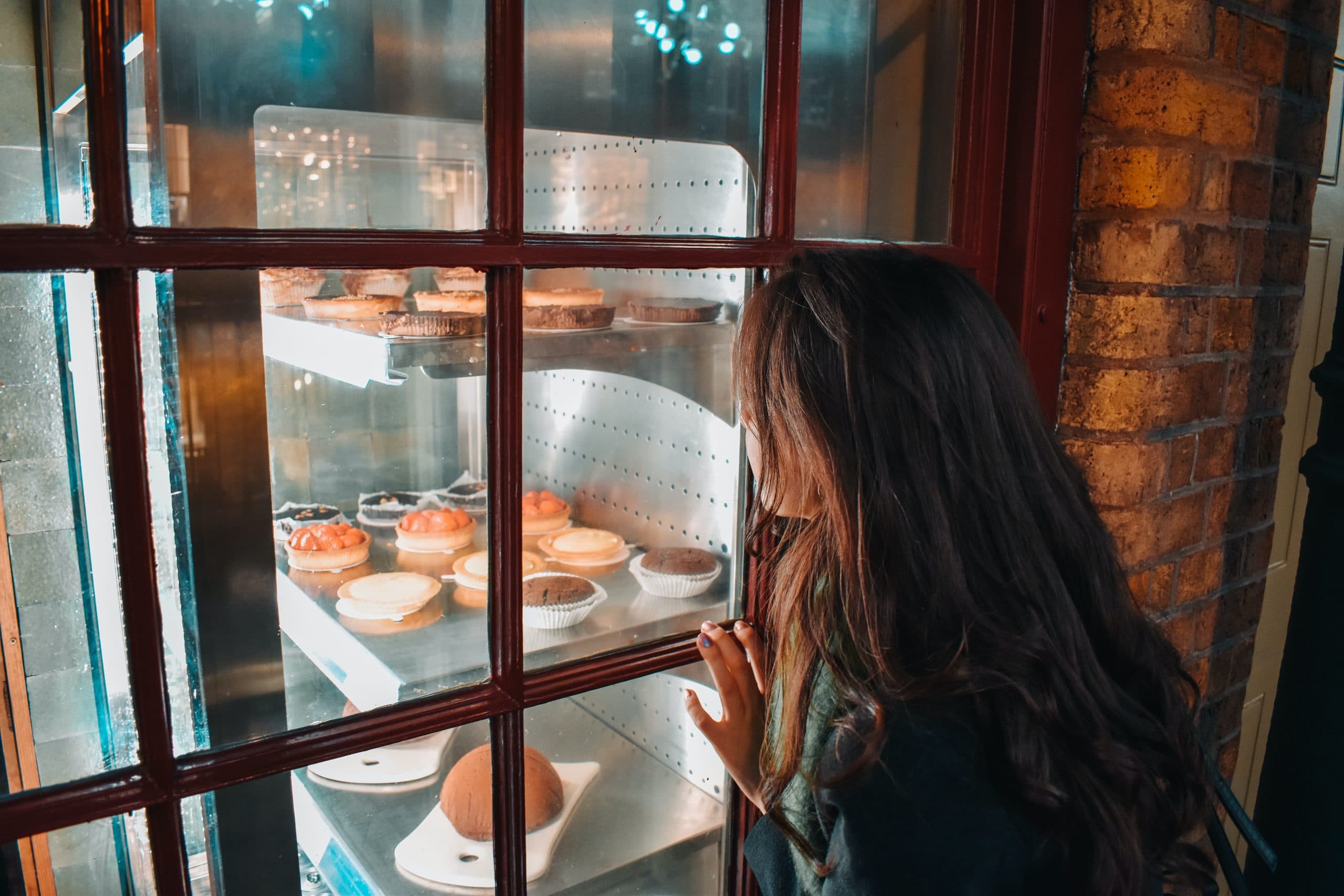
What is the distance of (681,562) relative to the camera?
1345 millimetres

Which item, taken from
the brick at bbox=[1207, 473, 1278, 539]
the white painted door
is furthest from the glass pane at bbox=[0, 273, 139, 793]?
the white painted door

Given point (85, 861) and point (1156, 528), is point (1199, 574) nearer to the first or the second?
point (1156, 528)

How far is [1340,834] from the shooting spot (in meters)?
1.60

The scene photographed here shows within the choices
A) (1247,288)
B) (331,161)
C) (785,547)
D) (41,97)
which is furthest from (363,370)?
(1247,288)

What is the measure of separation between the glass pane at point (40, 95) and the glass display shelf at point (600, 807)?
1.85 feet

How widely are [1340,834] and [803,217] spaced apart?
4.44 feet

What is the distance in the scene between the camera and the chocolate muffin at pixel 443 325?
981mm

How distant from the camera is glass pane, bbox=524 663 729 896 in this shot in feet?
3.88

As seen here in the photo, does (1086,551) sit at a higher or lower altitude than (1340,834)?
higher

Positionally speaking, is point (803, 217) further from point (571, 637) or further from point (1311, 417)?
point (1311, 417)

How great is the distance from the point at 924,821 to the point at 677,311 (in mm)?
674

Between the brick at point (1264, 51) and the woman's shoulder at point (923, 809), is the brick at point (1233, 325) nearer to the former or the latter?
the brick at point (1264, 51)

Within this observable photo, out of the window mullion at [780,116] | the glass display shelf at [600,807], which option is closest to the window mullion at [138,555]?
the glass display shelf at [600,807]

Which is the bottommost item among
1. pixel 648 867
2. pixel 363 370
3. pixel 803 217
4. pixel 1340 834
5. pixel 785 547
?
pixel 1340 834
